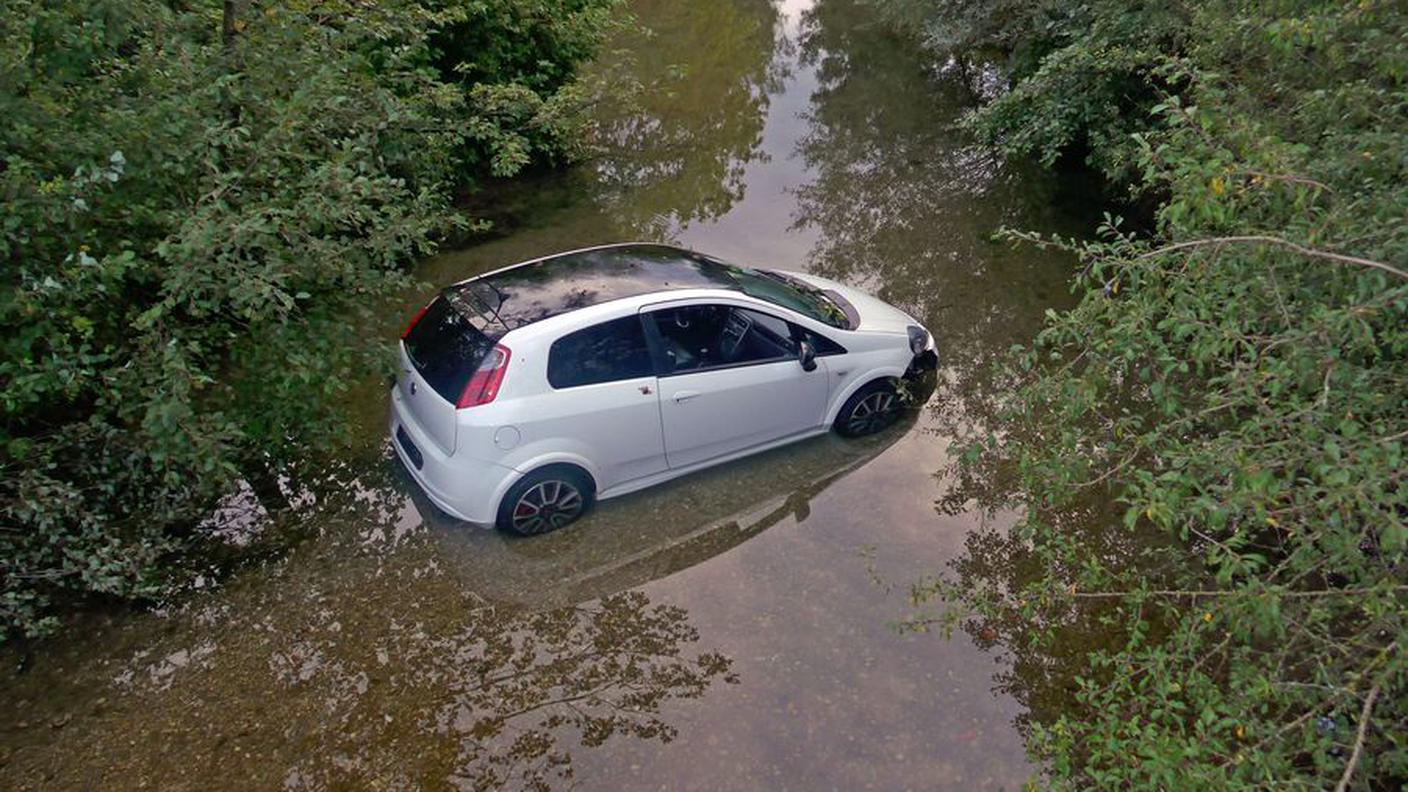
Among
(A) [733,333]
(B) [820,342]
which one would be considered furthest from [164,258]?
(B) [820,342]

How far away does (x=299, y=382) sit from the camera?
5.48 meters

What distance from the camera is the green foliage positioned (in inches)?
173

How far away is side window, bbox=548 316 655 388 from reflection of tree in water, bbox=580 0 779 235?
5.16 meters

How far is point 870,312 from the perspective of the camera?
702 cm

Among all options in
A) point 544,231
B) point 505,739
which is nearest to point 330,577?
point 505,739

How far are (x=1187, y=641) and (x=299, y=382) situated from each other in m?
5.09

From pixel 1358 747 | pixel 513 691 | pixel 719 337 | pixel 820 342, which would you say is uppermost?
pixel 719 337

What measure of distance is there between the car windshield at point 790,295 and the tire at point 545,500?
1821 mm

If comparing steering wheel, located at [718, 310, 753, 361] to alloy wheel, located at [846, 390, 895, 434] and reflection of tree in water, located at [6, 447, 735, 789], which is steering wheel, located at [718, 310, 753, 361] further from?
reflection of tree in water, located at [6, 447, 735, 789]

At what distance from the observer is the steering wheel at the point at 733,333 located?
6.00m

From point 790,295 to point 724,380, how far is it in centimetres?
109

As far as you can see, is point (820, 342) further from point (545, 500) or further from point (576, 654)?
point (576, 654)

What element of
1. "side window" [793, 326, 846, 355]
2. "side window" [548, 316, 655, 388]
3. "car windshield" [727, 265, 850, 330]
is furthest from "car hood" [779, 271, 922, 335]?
"side window" [548, 316, 655, 388]

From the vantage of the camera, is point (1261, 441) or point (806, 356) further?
point (806, 356)
